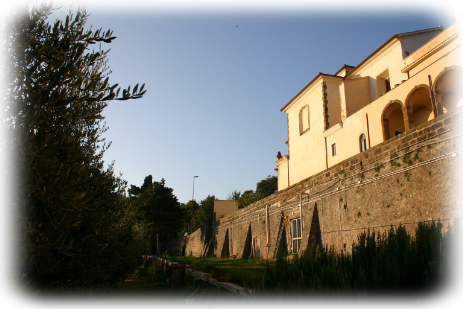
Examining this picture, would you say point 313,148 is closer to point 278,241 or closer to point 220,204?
point 278,241

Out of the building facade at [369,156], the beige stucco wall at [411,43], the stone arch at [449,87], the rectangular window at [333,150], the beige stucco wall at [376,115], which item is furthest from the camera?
the rectangular window at [333,150]

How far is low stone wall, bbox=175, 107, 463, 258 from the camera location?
23.2 feet

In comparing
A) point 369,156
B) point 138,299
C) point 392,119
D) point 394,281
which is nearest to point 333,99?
point 392,119

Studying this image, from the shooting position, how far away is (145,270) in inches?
674

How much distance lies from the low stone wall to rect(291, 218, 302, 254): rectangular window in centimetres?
24

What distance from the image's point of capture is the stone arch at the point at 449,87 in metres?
12.2

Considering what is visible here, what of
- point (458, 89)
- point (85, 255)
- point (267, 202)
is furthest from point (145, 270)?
point (458, 89)

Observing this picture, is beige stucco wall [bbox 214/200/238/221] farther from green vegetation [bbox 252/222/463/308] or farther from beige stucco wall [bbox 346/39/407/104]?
green vegetation [bbox 252/222/463/308]

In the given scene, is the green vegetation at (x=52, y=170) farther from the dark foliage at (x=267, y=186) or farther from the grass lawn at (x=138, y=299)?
the dark foliage at (x=267, y=186)

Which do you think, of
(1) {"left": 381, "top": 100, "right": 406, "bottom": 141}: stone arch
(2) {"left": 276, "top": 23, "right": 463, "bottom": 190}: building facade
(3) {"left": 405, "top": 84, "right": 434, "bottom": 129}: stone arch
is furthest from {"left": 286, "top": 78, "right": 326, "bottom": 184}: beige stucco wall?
(3) {"left": 405, "top": 84, "right": 434, "bottom": 129}: stone arch

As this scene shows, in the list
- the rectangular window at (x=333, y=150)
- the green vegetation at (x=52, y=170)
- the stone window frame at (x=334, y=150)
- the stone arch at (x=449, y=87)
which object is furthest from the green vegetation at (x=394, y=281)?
the rectangular window at (x=333, y=150)

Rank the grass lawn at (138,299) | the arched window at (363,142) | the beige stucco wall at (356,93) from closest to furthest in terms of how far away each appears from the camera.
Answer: the grass lawn at (138,299)
the arched window at (363,142)
the beige stucco wall at (356,93)

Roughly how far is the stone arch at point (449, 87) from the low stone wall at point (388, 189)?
16.5 feet

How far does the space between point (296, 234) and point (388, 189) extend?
5.77 metres
